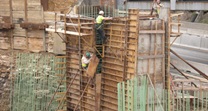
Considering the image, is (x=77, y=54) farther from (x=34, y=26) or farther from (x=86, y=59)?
(x=34, y=26)

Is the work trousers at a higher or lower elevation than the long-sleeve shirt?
higher

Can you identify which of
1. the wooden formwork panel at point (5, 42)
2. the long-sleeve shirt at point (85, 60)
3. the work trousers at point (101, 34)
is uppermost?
the work trousers at point (101, 34)

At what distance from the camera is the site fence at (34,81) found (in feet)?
69.3

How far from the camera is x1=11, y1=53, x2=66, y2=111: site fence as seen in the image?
69.3ft

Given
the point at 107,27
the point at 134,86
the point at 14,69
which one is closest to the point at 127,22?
the point at 107,27

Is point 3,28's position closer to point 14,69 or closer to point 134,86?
point 14,69

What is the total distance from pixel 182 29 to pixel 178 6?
6580mm

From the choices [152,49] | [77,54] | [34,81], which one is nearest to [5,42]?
[34,81]

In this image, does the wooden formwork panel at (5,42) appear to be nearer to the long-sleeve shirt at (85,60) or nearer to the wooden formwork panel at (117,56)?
the long-sleeve shirt at (85,60)

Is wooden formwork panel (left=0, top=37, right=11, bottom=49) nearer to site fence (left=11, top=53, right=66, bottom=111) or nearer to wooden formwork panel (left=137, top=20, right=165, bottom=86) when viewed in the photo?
site fence (left=11, top=53, right=66, bottom=111)

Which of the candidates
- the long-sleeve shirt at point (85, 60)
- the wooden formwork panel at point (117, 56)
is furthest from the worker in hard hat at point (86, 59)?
the wooden formwork panel at point (117, 56)

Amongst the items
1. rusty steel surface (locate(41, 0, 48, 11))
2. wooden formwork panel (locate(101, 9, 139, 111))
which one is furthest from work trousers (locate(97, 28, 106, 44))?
rusty steel surface (locate(41, 0, 48, 11))

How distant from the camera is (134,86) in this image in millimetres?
15117

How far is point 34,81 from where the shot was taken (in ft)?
70.8
